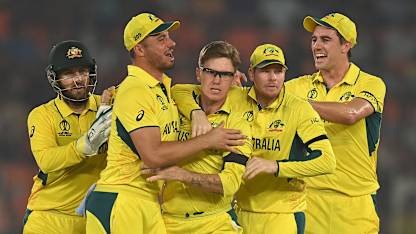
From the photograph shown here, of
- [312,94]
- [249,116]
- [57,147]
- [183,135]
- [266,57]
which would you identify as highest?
[266,57]

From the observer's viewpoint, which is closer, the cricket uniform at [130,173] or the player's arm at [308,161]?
the cricket uniform at [130,173]

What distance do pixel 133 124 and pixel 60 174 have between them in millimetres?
991

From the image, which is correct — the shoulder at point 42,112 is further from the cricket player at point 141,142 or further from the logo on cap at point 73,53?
the cricket player at point 141,142

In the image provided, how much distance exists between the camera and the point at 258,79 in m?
4.85

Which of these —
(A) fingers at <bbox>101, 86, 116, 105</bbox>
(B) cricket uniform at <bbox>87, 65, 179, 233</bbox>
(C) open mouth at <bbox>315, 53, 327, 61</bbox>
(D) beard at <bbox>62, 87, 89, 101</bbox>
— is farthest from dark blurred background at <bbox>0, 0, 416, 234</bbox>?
(B) cricket uniform at <bbox>87, 65, 179, 233</bbox>

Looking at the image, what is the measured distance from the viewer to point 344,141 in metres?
5.39

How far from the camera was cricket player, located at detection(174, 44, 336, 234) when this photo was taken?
4793 millimetres

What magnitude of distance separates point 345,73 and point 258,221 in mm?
1158

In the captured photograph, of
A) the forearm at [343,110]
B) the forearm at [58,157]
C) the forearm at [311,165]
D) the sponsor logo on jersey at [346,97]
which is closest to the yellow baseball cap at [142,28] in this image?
the forearm at [58,157]

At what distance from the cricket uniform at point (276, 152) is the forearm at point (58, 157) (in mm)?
660

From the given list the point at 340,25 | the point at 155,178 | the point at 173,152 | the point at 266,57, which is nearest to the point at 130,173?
the point at 155,178

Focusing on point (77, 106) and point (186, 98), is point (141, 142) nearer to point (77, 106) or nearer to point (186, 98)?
point (186, 98)

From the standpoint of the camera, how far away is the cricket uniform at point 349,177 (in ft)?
17.7
